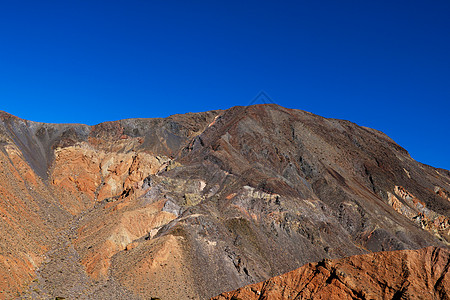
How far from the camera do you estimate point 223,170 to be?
72.0 m

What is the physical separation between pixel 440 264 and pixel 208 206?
3674 centimetres

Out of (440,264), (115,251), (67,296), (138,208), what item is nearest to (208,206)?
(138,208)

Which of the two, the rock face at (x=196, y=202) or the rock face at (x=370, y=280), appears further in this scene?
the rock face at (x=196, y=202)

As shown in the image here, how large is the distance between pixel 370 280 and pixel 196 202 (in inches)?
1505

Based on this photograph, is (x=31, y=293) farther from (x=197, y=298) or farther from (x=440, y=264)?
(x=440, y=264)

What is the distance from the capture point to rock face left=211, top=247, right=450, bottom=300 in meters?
26.7

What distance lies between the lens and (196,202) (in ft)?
208

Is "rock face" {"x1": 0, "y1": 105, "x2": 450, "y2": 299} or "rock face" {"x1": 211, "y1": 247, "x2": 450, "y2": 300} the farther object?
"rock face" {"x1": 0, "y1": 105, "x2": 450, "y2": 299}

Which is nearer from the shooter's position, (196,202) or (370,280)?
(370,280)

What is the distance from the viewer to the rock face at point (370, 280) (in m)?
26.7

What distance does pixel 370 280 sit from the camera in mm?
27672

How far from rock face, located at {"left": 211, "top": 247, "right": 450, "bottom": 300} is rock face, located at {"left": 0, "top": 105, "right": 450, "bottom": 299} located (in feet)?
58.0

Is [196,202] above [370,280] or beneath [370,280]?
above

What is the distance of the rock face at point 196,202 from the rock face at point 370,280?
17681mm
